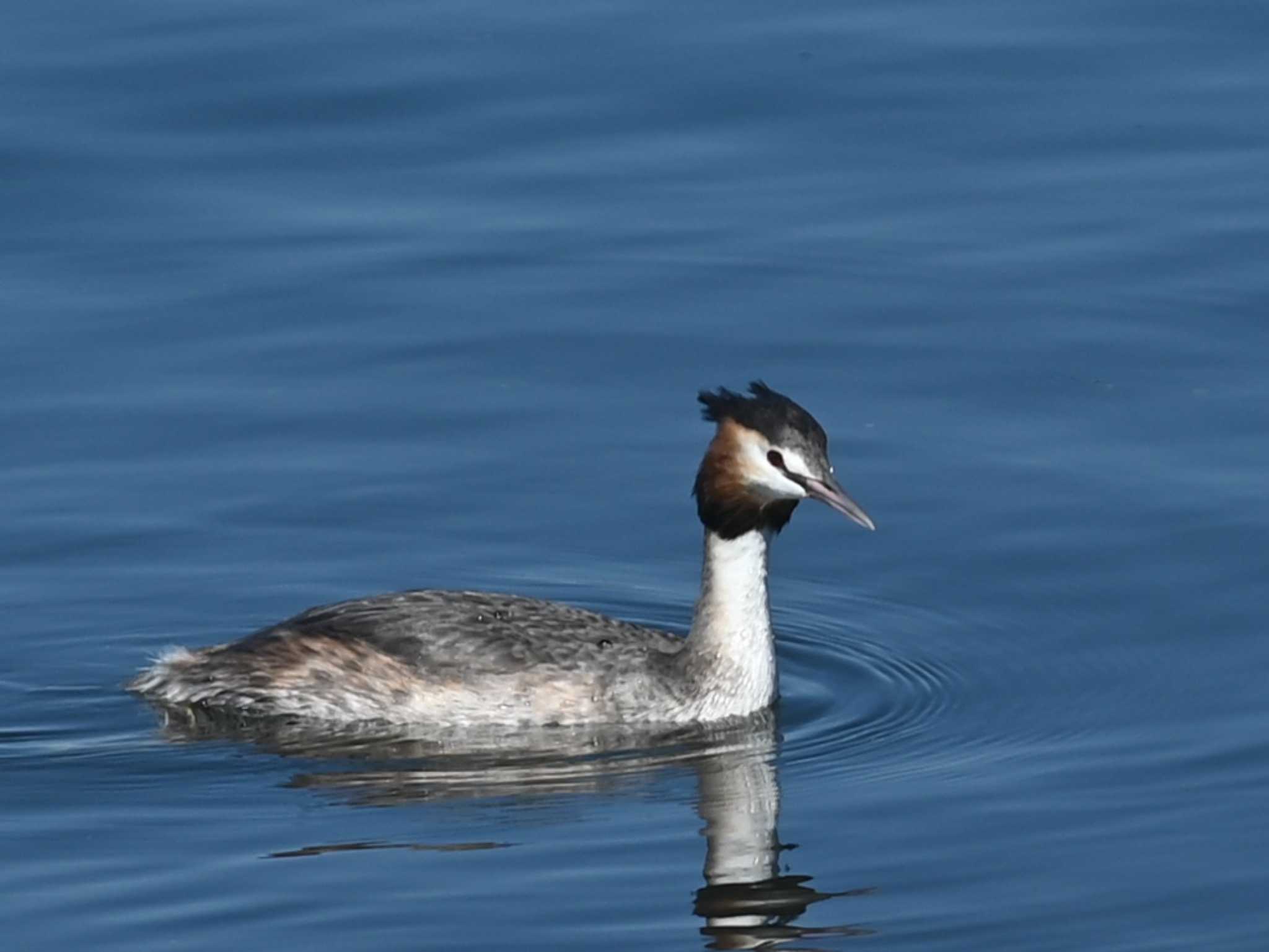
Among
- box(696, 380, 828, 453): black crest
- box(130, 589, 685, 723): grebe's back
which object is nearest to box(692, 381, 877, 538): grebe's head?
box(696, 380, 828, 453): black crest

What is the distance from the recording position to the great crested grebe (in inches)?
527

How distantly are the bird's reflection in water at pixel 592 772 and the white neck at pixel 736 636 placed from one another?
13cm

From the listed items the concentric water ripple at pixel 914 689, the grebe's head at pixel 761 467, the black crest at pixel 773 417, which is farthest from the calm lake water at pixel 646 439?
the black crest at pixel 773 417

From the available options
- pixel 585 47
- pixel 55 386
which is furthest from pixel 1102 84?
pixel 55 386

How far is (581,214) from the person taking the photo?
1873 cm

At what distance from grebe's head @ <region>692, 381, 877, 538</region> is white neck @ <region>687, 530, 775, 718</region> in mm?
100

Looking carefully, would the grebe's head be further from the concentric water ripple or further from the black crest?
the concentric water ripple

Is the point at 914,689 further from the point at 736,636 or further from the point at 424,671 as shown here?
the point at 424,671

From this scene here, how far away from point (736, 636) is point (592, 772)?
1.18 metres

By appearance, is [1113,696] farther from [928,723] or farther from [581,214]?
[581,214]

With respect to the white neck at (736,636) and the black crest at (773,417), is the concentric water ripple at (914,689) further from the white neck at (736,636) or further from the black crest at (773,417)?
the black crest at (773,417)

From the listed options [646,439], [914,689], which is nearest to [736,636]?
[914,689]

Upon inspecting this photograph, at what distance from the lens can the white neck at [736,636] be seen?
1357 cm

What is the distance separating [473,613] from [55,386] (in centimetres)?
392
